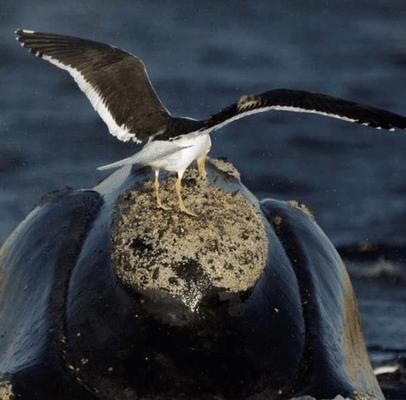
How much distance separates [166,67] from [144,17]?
154 cm

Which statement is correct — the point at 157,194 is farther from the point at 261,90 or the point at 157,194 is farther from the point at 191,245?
the point at 261,90

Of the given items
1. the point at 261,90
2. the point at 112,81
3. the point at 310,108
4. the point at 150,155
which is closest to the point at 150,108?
the point at 112,81

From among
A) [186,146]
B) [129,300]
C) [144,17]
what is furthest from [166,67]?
[129,300]

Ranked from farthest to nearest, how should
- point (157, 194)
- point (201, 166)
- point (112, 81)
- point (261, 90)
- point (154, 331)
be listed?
point (261, 90), point (112, 81), point (201, 166), point (157, 194), point (154, 331)

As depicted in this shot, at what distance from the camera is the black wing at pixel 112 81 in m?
7.60

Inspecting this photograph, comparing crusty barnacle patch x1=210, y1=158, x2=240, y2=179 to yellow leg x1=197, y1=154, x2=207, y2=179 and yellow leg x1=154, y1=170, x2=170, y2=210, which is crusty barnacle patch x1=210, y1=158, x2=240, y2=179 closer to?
yellow leg x1=197, y1=154, x2=207, y2=179

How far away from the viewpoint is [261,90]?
14.4m

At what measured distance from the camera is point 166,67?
48.8 feet

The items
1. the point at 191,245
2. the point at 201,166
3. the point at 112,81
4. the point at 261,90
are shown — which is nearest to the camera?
the point at 191,245

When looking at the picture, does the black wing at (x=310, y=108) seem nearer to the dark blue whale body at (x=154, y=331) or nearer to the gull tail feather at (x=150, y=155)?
the gull tail feather at (x=150, y=155)

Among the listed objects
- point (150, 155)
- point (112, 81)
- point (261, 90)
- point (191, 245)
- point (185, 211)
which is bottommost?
point (191, 245)

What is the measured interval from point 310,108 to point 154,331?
5.09ft

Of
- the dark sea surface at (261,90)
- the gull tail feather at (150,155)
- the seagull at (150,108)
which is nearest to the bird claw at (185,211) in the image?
the seagull at (150,108)

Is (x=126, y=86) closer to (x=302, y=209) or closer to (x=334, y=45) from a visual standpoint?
(x=302, y=209)
